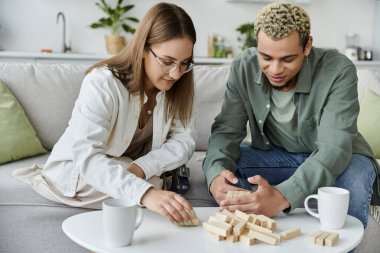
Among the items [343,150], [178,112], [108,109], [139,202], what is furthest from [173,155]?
[343,150]

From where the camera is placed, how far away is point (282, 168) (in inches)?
80.1

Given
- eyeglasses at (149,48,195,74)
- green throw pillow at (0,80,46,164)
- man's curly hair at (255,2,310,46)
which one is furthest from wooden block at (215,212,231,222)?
green throw pillow at (0,80,46,164)

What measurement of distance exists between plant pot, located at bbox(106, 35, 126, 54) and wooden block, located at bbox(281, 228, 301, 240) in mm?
3428

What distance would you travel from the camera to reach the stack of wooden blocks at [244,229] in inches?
51.3

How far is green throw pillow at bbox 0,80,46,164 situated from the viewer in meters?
2.29

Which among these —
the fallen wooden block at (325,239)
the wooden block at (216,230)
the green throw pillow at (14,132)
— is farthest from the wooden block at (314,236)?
the green throw pillow at (14,132)

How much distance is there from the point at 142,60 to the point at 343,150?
722 millimetres

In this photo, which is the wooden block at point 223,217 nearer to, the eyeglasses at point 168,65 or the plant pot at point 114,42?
the eyeglasses at point 168,65

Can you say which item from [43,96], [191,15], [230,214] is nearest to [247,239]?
[230,214]

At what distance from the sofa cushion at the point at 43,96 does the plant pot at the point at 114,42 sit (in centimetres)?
201

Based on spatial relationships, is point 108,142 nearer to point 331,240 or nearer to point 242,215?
point 242,215

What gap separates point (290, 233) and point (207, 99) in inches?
54.9

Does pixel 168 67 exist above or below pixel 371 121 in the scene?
above

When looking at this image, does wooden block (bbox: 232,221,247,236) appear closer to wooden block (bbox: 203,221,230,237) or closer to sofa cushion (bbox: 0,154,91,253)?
wooden block (bbox: 203,221,230,237)
